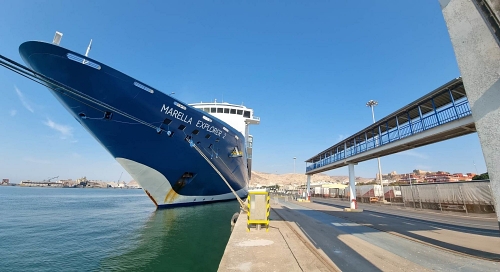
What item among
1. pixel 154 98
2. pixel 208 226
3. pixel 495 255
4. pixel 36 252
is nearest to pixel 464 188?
pixel 495 255

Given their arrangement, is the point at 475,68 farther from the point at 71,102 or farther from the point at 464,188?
the point at 464,188

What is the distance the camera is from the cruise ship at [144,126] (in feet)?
34.2

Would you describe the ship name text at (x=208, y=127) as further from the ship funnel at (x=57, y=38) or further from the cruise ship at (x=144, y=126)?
the ship funnel at (x=57, y=38)

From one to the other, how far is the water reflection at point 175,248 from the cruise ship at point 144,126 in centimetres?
261

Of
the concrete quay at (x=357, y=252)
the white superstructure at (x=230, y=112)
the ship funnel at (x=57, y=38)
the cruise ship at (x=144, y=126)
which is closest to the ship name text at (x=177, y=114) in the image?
the cruise ship at (x=144, y=126)

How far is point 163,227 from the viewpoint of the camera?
12695 millimetres

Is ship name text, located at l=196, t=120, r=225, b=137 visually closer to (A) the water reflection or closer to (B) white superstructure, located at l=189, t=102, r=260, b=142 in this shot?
(A) the water reflection

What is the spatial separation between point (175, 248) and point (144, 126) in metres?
7.94

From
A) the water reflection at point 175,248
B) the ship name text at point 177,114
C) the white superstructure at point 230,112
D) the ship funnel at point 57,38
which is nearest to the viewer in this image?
the water reflection at point 175,248

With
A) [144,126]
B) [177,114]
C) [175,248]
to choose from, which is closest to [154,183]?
[144,126]

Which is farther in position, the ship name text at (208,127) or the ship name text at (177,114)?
the ship name text at (208,127)

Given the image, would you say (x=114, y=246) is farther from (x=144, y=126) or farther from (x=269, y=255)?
(x=269, y=255)

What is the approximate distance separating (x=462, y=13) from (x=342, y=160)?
57.0 feet

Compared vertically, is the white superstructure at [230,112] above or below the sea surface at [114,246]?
above
